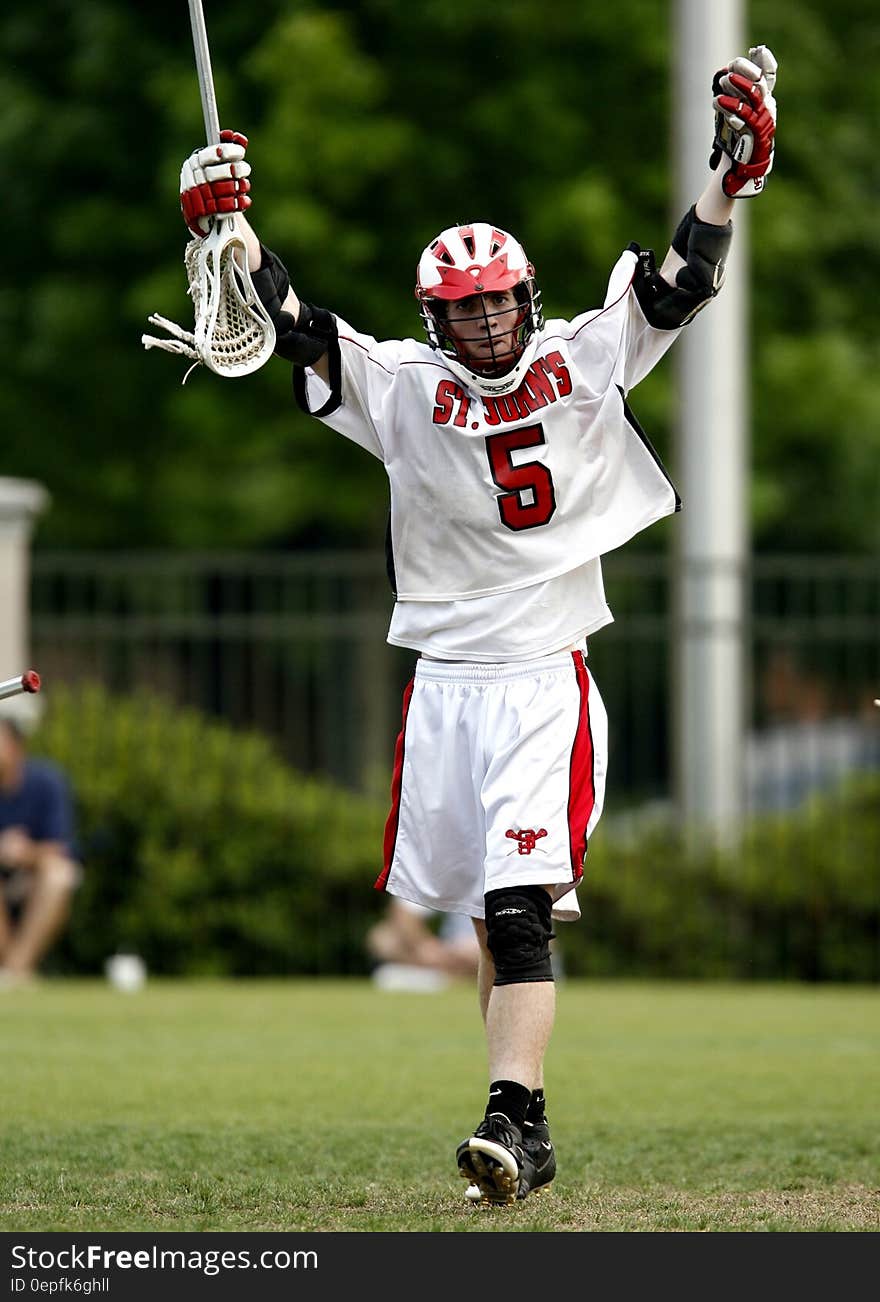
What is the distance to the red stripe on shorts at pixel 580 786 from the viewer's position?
5945 mm

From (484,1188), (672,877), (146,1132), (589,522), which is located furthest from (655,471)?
(672,877)

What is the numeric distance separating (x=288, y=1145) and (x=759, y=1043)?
372 cm

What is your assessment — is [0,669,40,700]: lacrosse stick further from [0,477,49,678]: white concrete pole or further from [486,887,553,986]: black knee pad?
[0,477,49,678]: white concrete pole

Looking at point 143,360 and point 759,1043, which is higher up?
point 143,360

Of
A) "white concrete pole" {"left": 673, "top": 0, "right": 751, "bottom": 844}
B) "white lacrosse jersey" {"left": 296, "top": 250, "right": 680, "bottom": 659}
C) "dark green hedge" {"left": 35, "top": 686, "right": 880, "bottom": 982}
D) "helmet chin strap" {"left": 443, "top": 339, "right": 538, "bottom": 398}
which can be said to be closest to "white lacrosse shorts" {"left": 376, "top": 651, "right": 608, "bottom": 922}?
"white lacrosse jersey" {"left": 296, "top": 250, "right": 680, "bottom": 659}

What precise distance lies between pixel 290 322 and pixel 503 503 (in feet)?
2.66

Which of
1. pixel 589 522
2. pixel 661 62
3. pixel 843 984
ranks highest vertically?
pixel 661 62

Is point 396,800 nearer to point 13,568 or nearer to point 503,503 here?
point 503,503

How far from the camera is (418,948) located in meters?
13.0

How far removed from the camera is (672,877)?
1371cm

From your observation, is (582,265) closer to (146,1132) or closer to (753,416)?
(753,416)

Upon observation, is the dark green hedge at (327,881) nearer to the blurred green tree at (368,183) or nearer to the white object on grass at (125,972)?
the white object on grass at (125,972)

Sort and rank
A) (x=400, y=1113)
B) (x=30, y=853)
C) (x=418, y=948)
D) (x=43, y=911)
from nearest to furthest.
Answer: (x=400, y=1113), (x=43, y=911), (x=30, y=853), (x=418, y=948)

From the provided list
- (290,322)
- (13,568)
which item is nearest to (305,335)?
(290,322)
